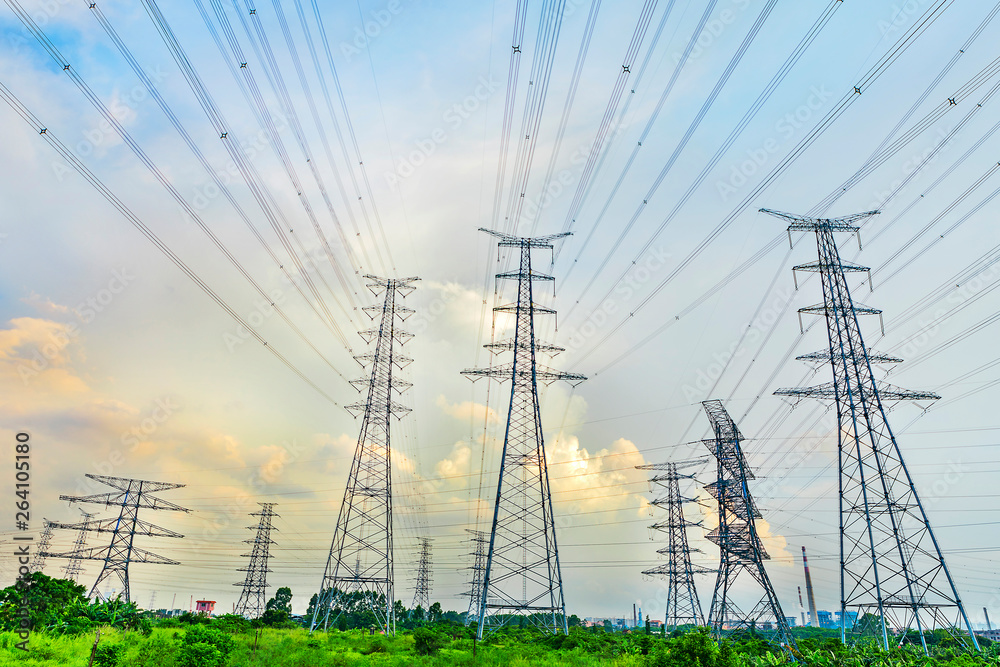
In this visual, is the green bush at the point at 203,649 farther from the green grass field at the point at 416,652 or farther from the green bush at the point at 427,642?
the green bush at the point at 427,642

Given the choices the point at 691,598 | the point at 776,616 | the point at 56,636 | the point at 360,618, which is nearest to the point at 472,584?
the point at 360,618

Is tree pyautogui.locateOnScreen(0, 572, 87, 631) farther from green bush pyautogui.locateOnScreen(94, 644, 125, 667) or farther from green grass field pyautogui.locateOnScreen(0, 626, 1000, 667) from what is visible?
green bush pyautogui.locateOnScreen(94, 644, 125, 667)

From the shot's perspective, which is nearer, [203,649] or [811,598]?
[203,649]

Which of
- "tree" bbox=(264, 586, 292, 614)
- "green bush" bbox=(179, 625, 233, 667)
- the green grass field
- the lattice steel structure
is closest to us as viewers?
the green grass field

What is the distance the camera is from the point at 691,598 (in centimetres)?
5856

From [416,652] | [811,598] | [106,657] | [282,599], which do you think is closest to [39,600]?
[106,657]

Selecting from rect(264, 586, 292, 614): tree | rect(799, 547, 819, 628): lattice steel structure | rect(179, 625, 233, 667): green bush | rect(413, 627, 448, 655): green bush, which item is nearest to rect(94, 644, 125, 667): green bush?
rect(179, 625, 233, 667): green bush

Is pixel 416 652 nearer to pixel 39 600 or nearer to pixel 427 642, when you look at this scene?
pixel 427 642

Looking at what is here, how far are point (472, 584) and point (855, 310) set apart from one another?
58.9 metres

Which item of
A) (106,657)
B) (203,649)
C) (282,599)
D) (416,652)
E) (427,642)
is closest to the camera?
(106,657)

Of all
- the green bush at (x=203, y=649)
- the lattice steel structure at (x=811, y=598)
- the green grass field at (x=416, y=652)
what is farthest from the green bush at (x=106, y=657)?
the lattice steel structure at (x=811, y=598)

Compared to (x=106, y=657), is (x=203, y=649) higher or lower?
higher

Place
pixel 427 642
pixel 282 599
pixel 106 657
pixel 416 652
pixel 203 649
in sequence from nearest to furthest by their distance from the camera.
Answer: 1. pixel 106 657
2. pixel 203 649
3. pixel 416 652
4. pixel 427 642
5. pixel 282 599

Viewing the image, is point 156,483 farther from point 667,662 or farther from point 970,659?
point 970,659
